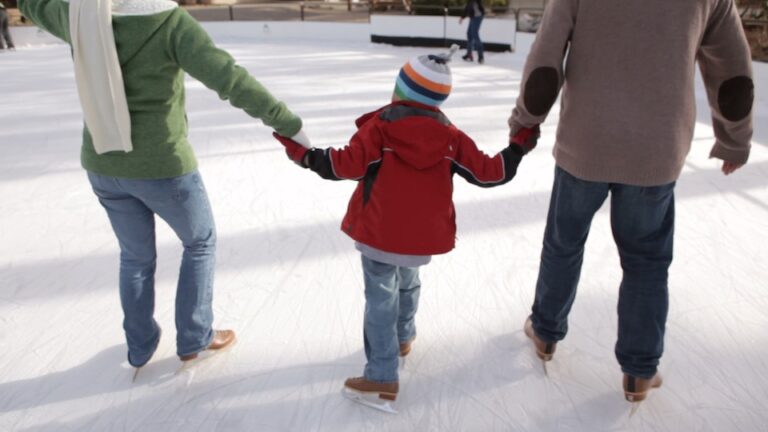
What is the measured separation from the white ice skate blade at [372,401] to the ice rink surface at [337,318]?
24 mm

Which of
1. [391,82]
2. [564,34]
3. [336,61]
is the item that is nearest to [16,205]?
[564,34]

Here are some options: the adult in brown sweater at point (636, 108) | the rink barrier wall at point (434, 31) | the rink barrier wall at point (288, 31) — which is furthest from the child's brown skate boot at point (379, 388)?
the rink barrier wall at point (288, 31)

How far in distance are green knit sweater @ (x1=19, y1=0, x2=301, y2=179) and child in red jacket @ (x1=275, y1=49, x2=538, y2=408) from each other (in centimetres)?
16

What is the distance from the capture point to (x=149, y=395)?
5.87ft

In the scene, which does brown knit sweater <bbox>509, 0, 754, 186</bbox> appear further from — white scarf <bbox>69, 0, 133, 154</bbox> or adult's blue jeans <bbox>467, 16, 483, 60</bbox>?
adult's blue jeans <bbox>467, 16, 483, 60</bbox>

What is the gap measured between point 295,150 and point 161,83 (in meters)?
0.37

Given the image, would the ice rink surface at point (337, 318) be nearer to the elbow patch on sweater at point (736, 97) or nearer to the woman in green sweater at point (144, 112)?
the woman in green sweater at point (144, 112)

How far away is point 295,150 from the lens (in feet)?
4.95

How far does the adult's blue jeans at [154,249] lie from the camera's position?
5.21 ft

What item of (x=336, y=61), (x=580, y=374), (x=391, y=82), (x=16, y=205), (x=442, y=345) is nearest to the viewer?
(x=580, y=374)

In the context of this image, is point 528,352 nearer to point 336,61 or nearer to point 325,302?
point 325,302

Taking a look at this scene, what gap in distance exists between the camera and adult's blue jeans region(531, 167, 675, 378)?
4.98 ft

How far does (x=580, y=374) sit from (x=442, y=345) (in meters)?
0.46

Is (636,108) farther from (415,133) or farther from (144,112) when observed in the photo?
(144,112)
